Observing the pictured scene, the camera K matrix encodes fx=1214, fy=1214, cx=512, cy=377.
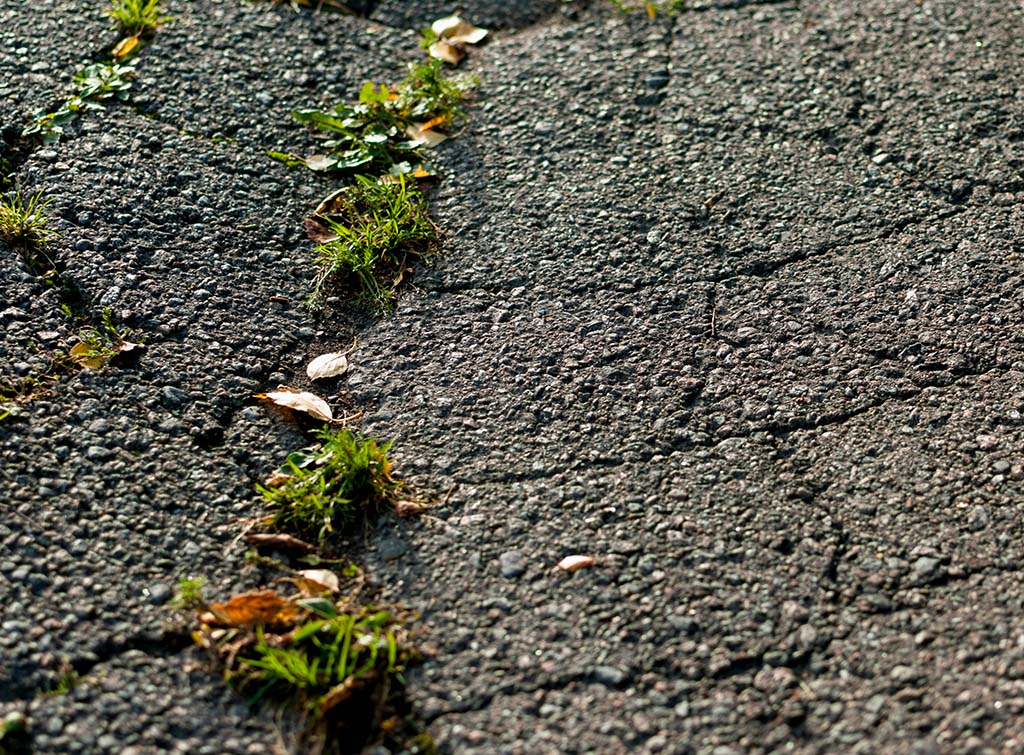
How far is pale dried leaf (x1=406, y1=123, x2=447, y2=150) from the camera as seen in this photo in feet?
11.1

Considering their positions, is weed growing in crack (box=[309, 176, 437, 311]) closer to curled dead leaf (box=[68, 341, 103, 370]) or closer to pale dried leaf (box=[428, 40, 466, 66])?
curled dead leaf (box=[68, 341, 103, 370])

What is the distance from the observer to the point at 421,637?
2217mm

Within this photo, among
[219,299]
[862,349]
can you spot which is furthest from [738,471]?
[219,299]

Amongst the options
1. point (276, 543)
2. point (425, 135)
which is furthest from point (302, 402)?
point (425, 135)

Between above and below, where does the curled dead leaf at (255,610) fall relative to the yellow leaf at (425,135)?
below

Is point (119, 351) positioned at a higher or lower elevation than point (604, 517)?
higher

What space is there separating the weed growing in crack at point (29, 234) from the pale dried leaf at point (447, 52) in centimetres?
129

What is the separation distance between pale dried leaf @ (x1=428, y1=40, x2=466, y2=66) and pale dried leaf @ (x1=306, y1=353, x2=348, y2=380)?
50.3 inches

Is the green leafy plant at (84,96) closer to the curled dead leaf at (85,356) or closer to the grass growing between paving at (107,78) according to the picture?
the grass growing between paving at (107,78)

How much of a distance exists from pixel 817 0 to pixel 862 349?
160 cm

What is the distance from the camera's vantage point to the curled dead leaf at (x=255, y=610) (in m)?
2.21

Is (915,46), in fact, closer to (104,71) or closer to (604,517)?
(604,517)

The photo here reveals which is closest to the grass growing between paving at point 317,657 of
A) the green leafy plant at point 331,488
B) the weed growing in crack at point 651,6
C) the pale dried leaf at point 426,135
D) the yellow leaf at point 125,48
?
the green leafy plant at point 331,488

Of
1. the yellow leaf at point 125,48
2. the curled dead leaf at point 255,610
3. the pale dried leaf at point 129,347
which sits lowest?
the curled dead leaf at point 255,610
